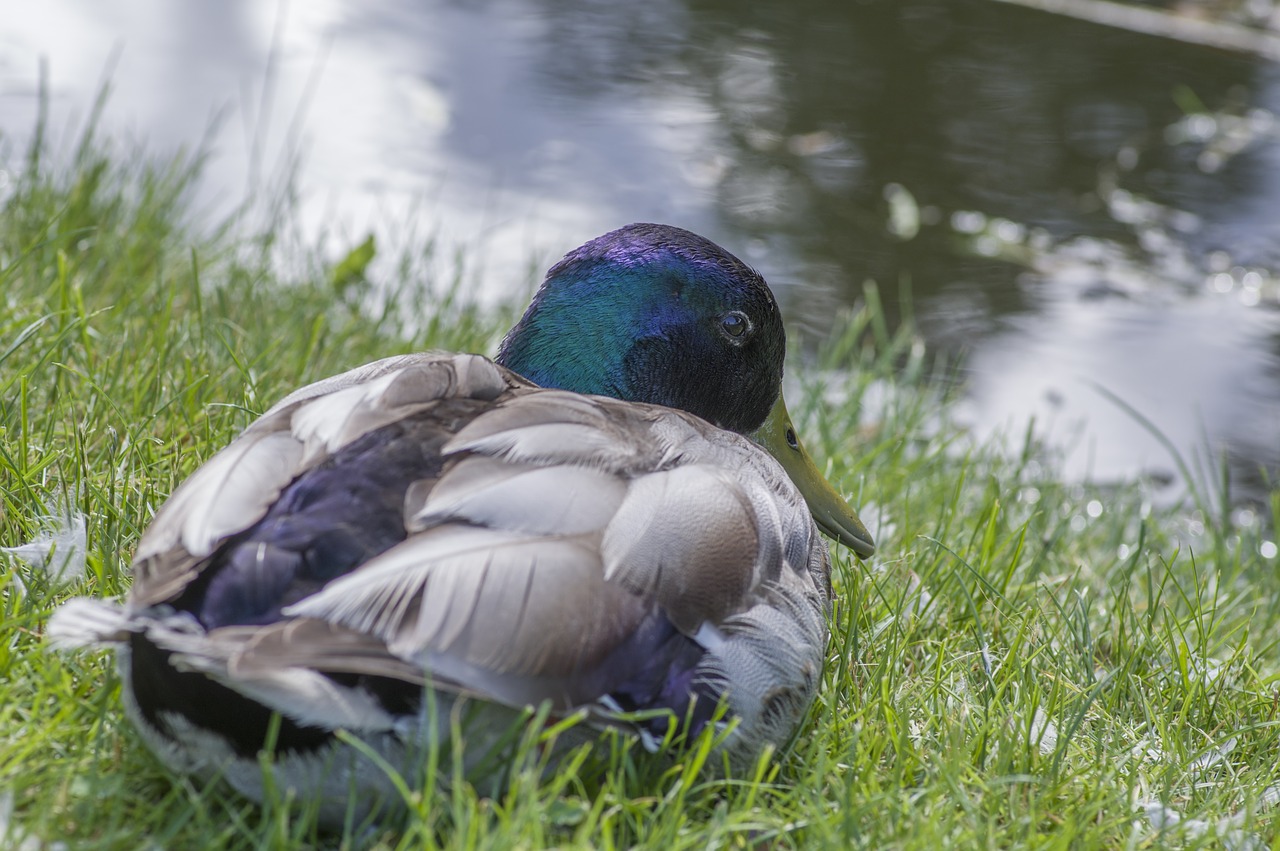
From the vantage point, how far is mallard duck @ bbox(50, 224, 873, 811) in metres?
1.60

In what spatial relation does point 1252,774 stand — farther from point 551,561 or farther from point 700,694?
point 551,561

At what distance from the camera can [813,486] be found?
2775 mm

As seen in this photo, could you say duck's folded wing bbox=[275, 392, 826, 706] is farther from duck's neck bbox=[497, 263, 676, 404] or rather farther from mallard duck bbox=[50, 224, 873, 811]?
duck's neck bbox=[497, 263, 676, 404]

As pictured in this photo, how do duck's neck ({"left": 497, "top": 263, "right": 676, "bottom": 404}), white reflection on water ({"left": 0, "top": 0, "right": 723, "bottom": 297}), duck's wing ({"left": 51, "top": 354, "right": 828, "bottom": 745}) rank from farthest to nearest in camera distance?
white reflection on water ({"left": 0, "top": 0, "right": 723, "bottom": 297}), duck's neck ({"left": 497, "top": 263, "right": 676, "bottom": 404}), duck's wing ({"left": 51, "top": 354, "right": 828, "bottom": 745})

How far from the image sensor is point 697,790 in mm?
1896

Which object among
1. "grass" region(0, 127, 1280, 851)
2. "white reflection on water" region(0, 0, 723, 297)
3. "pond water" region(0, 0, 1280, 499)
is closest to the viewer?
"grass" region(0, 127, 1280, 851)

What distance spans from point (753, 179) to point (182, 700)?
4865mm

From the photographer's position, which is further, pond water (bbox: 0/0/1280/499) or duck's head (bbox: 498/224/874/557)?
pond water (bbox: 0/0/1280/499)

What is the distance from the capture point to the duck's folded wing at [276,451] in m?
1.70

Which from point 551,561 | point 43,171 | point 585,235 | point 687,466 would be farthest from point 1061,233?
point 551,561

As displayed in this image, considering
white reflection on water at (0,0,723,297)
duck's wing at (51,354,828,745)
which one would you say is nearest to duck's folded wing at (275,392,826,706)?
duck's wing at (51,354,828,745)

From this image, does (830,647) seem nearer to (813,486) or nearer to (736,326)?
(813,486)

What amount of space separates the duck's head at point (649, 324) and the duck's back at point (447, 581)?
0.50m

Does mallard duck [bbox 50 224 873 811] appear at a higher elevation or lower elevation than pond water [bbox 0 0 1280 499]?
higher
